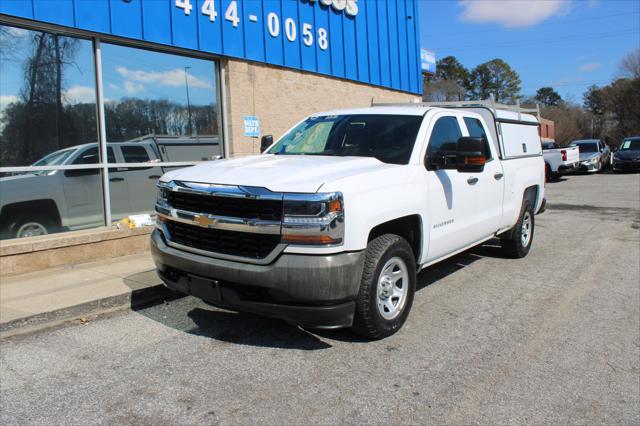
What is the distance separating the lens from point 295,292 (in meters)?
3.66

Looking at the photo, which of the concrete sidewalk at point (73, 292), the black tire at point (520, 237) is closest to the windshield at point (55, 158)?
the concrete sidewalk at point (73, 292)

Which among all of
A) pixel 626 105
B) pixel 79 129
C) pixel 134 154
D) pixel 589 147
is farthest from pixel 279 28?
pixel 626 105

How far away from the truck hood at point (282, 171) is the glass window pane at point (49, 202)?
3584mm

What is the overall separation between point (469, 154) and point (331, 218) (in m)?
1.75

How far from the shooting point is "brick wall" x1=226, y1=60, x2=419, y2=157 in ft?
32.4

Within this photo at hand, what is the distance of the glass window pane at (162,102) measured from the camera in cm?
816

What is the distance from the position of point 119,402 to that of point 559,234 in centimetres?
841

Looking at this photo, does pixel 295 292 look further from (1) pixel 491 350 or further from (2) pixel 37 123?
(2) pixel 37 123

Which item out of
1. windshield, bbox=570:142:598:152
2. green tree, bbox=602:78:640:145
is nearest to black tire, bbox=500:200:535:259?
windshield, bbox=570:142:598:152

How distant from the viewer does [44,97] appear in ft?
24.3

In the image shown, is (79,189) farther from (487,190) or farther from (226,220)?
(487,190)

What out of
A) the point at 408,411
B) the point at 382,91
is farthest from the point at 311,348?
the point at 382,91

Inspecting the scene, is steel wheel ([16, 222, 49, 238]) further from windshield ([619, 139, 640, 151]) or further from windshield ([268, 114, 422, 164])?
windshield ([619, 139, 640, 151])

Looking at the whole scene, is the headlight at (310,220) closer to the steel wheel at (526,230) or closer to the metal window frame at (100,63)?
the steel wheel at (526,230)
